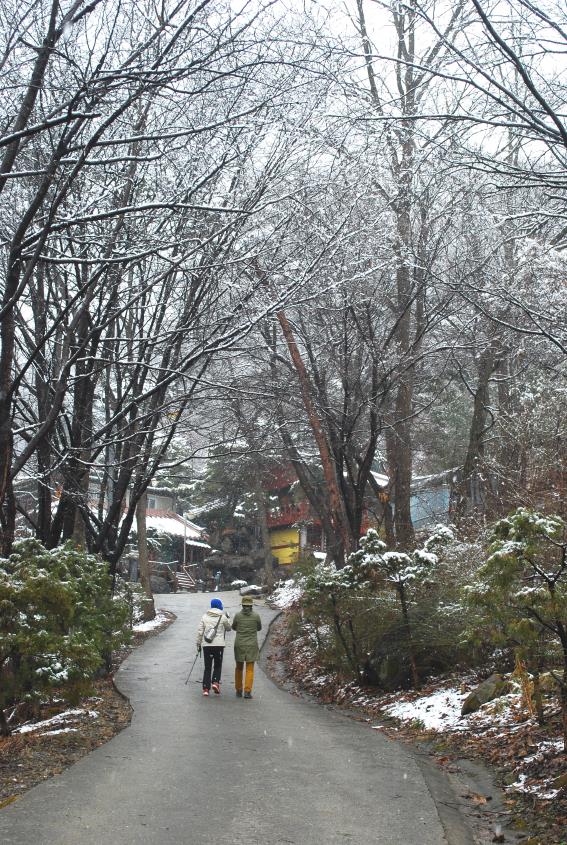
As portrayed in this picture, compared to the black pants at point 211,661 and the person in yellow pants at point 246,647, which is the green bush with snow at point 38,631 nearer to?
the black pants at point 211,661

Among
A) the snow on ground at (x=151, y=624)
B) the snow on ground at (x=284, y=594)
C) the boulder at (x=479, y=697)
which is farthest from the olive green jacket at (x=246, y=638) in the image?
the snow on ground at (x=284, y=594)

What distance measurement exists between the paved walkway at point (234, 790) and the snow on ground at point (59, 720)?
0.68 m

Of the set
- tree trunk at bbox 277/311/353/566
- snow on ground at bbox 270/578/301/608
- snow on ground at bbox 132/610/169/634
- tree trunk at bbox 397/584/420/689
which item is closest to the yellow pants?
tree trunk at bbox 397/584/420/689

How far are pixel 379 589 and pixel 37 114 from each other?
28.3ft

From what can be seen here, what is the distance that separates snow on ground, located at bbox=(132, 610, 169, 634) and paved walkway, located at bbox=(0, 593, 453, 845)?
13.4 meters

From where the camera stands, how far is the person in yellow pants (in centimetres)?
1290

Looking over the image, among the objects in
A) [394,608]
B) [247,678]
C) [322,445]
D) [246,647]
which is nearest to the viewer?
[394,608]

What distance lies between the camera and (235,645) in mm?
13414

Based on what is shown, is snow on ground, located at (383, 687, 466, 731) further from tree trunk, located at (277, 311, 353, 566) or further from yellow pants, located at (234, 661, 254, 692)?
tree trunk, located at (277, 311, 353, 566)

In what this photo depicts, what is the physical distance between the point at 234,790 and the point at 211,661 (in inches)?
268

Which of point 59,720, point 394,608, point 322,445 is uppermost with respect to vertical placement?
point 322,445

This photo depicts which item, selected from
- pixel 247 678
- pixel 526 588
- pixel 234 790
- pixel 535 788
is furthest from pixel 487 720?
pixel 247 678

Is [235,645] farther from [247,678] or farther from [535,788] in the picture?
[535,788]

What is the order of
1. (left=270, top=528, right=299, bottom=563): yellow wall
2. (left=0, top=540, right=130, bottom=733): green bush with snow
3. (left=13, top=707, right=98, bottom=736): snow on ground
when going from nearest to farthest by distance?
(left=0, top=540, right=130, bottom=733): green bush with snow → (left=13, top=707, right=98, bottom=736): snow on ground → (left=270, top=528, right=299, bottom=563): yellow wall
